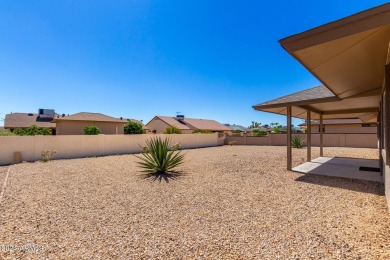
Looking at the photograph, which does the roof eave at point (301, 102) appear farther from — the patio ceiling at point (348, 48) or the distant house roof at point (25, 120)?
the distant house roof at point (25, 120)

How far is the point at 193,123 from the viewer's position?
137 ft

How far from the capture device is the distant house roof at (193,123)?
37.7m

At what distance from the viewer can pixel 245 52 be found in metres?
17.2

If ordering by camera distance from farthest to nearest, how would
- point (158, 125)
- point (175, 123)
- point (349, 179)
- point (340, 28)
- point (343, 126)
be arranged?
1. point (158, 125)
2. point (175, 123)
3. point (343, 126)
4. point (349, 179)
5. point (340, 28)

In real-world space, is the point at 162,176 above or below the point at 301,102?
below

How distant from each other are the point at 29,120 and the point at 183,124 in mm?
24385

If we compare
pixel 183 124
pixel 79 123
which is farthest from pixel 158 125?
pixel 79 123

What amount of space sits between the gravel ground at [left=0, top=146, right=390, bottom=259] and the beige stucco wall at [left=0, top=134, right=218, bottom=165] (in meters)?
7.09

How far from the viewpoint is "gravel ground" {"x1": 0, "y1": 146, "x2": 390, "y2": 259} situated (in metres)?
2.78

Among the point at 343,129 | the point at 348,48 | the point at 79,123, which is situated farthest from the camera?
the point at 343,129

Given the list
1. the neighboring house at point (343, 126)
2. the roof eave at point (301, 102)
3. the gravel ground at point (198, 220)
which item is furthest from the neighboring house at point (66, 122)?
the neighboring house at point (343, 126)

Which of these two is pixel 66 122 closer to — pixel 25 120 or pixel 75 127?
pixel 75 127

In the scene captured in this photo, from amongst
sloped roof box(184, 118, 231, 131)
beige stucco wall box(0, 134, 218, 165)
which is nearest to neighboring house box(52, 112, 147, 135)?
beige stucco wall box(0, 134, 218, 165)

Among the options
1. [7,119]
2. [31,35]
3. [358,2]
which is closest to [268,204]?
[358,2]
